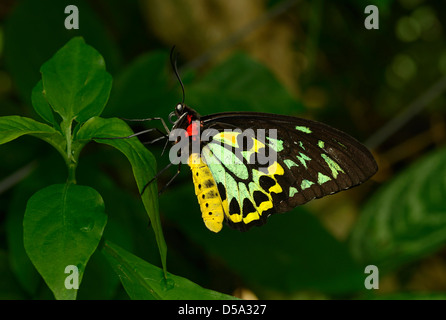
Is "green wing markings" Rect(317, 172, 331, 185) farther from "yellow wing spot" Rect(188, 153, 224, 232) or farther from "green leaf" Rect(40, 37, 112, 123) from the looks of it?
"green leaf" Rect(40, 37, 112, 123)

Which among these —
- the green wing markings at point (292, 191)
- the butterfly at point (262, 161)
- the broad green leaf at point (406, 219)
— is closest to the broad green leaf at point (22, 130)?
the butterfly at point (262, 161)

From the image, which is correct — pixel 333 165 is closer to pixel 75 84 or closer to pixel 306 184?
pixel 306 184

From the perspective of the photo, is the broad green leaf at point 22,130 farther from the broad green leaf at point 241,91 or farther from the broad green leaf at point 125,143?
the broad green leaf at point 241,91

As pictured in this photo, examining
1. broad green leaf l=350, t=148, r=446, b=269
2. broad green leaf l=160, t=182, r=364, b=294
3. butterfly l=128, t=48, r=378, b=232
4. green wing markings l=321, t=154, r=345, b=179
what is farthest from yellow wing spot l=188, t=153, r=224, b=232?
broad green leaf l=350, t=148, r=446, b=269

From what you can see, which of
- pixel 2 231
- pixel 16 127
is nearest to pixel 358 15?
pixel 2 231

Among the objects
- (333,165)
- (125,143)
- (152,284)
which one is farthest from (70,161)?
(333,165)
